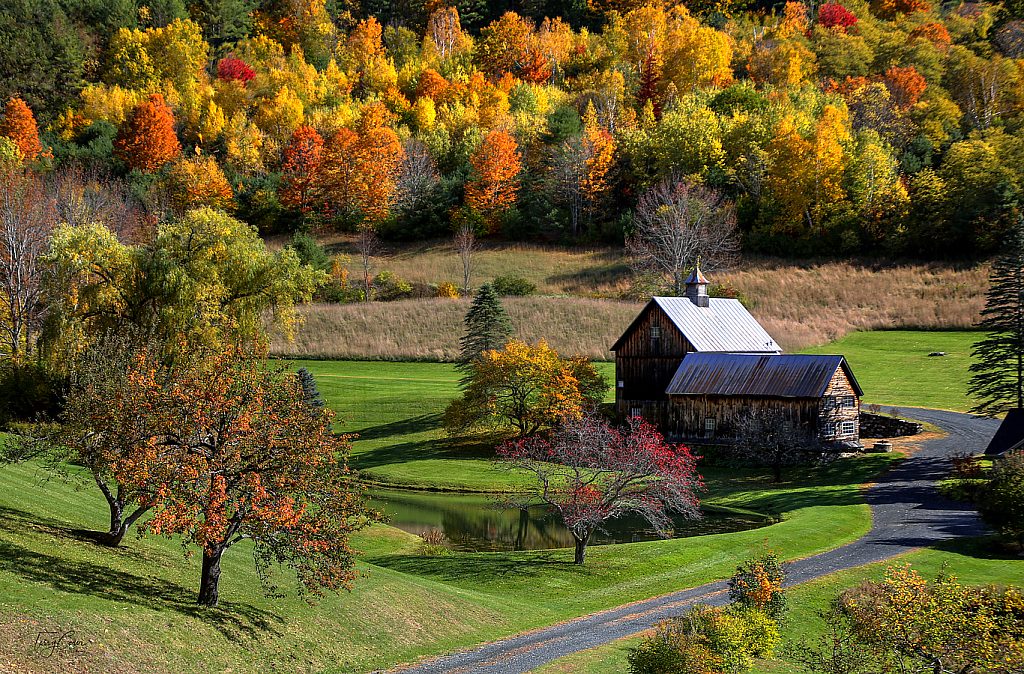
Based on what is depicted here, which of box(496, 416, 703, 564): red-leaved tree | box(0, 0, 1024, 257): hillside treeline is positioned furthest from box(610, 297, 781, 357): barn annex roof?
box(0, 0, 1024, 257): hillside treeline

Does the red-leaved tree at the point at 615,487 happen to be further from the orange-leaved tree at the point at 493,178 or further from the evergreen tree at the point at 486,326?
the orange-leaved tree at the point at 493,178

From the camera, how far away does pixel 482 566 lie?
30078 millimetres

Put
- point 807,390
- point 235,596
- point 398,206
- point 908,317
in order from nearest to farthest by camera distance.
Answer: point 235,596, point 807,390, point 908,317, point 398,206

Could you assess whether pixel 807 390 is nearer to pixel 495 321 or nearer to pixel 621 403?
pixel 621 403

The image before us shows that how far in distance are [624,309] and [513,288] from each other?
41.6 feet

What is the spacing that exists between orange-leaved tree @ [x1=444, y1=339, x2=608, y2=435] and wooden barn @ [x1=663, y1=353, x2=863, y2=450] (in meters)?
5.75

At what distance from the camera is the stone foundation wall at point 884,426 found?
51000mm

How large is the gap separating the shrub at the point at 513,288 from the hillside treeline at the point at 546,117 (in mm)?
17818

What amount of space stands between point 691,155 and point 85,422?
8648 centimetres

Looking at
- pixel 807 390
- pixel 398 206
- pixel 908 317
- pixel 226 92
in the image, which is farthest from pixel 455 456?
pixel 226 92

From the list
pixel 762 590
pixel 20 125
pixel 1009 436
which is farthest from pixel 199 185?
pixel 762 590

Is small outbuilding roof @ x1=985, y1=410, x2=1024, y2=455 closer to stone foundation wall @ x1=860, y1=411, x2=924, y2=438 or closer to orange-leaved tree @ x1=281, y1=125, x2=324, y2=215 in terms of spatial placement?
stone foundation wall @ x1=860, y1=411, x2=924, y2=438

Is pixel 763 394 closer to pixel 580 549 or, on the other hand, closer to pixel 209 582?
pixel 580 549

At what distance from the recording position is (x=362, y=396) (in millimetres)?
62250
